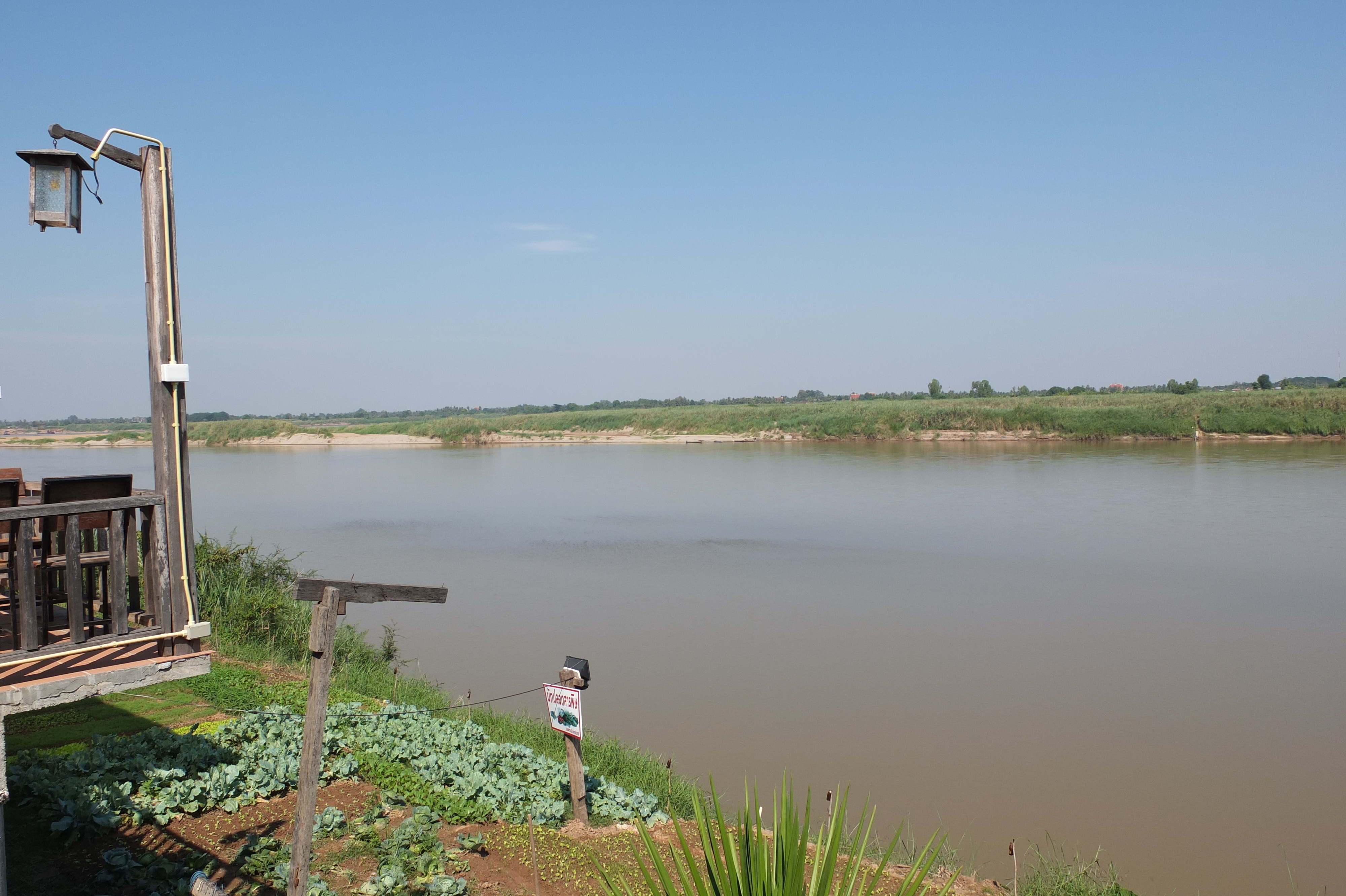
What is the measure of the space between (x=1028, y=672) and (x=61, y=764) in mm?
7587

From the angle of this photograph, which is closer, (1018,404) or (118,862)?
(118,862)

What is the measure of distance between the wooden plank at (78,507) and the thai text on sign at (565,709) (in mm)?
2074

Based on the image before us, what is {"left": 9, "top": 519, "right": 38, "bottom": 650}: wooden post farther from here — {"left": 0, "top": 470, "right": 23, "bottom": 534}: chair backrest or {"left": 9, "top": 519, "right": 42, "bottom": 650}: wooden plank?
{"left": 0, "top": 470, "right": 23, "bottom": 534}: chair backrest

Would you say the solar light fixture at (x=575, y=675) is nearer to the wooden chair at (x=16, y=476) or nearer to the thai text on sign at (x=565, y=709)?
the thai text on sign at (x=565, y=709)

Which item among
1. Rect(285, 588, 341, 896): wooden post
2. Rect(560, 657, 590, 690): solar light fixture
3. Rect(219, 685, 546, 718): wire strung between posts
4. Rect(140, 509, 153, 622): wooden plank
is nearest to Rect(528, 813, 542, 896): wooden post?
Rect(560, 657, 590, 690): solar light fixture

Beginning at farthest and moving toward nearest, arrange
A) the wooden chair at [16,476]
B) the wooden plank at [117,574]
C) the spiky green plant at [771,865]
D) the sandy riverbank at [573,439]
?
the sandy riverbank at [573,439]
the wooden chair at [16,476]
the wooden plank at [117,574]
the spiky green plant at [771,865]

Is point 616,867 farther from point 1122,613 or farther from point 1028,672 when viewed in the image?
point 1122,613

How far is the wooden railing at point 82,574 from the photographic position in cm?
381

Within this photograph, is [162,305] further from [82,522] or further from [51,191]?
[82,522]

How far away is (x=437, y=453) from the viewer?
1986 inches

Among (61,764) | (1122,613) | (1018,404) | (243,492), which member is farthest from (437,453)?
(61,764)

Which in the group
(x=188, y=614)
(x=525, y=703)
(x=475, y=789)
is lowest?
(x=525, y=703)

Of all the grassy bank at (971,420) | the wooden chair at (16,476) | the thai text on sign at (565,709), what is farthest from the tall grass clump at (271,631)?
the grassy bank at (971,420)

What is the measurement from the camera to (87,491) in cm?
431
